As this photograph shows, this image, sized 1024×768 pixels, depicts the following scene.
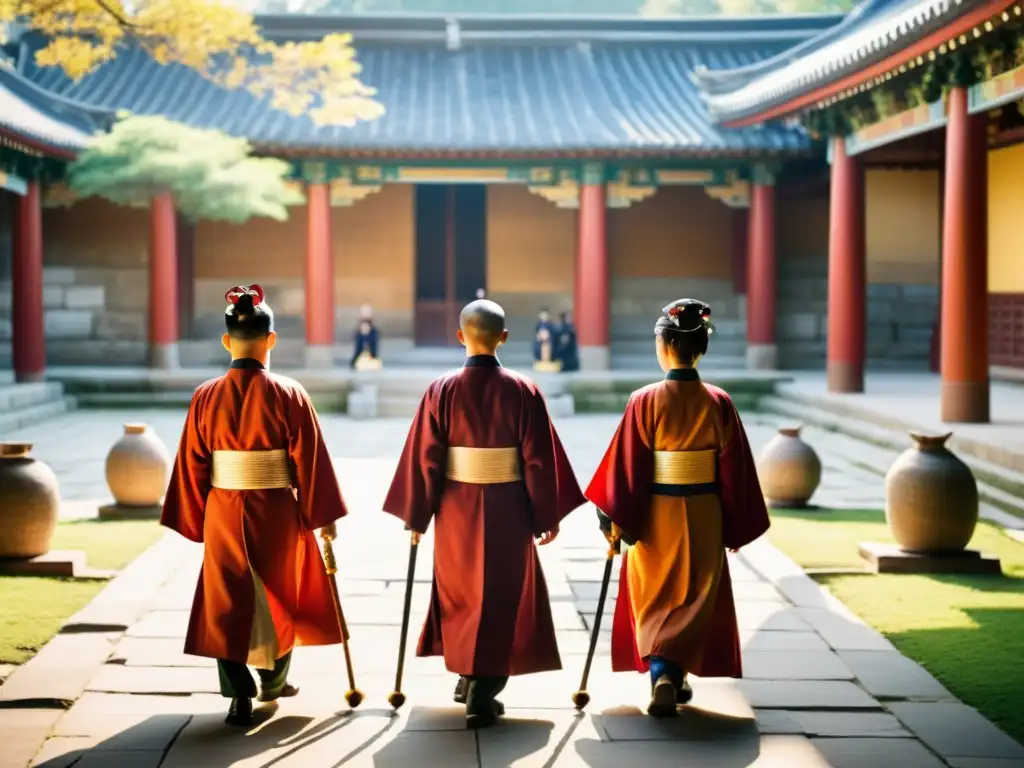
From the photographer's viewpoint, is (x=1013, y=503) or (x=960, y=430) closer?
(x=1013, y=503)

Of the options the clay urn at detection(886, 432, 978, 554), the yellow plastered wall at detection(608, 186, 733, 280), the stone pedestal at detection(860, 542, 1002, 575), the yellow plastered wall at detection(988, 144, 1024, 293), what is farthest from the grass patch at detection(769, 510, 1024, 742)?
the yellow plastered wall at detection(608, 186, 733, 280)

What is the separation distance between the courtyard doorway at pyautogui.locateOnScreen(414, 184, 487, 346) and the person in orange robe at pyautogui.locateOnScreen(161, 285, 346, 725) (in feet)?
55.0

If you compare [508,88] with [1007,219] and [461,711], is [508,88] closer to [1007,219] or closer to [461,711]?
[1007,219]

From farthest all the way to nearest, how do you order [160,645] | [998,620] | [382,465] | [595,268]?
[595,268]
[382,465]
[998,620]
[160,645]

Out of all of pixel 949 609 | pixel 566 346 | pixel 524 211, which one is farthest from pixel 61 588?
pixel 524 211

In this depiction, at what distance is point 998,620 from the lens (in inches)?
245

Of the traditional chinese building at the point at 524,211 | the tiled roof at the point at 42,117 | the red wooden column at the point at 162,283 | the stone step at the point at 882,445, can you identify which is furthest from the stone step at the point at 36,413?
the stone step at the point at 882,445

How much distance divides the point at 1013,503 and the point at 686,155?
33.8 ft

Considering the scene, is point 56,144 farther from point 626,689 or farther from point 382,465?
point 626,689

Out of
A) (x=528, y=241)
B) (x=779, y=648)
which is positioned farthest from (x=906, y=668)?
(x=528, y=241)

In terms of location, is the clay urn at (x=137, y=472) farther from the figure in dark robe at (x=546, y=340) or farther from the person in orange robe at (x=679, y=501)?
the figure in dark robe at (x=546, y=340)

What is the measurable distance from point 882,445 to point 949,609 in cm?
651

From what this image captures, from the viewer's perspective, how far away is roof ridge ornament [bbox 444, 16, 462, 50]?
22109mm

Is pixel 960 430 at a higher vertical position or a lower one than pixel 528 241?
lower
